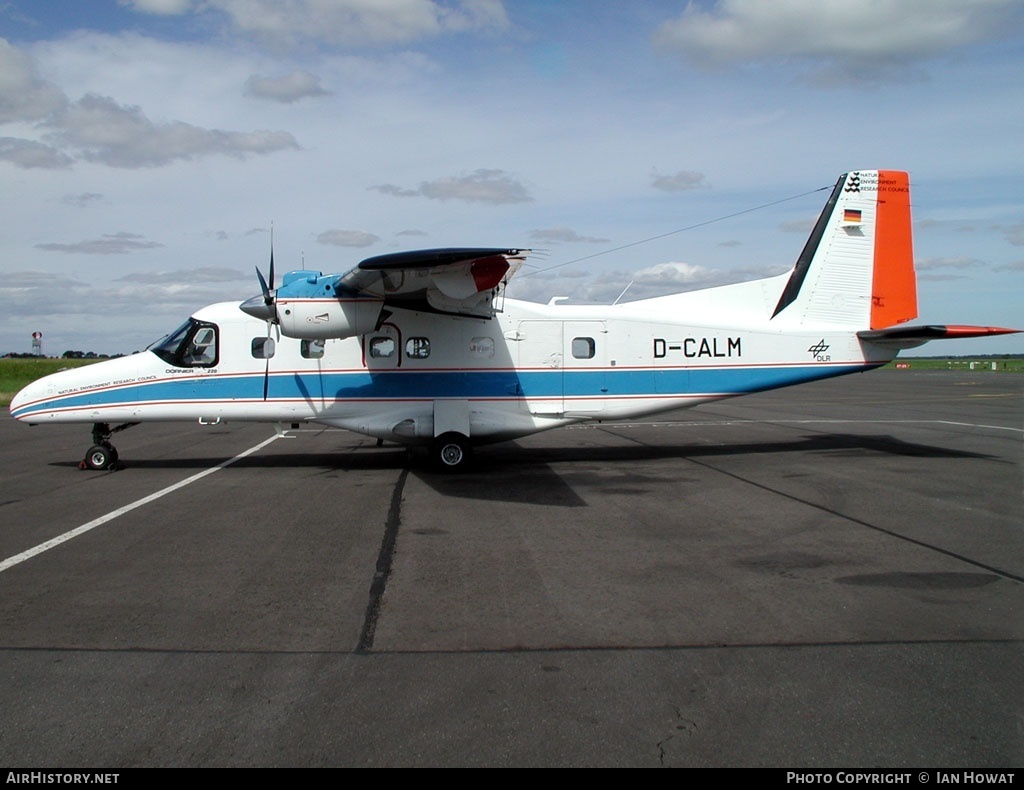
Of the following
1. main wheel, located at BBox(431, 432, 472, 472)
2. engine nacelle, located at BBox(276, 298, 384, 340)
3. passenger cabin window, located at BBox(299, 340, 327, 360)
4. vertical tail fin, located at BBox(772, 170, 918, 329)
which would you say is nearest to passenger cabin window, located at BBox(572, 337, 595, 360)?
main wheel, located at BBox(431, 432, 472, 472)

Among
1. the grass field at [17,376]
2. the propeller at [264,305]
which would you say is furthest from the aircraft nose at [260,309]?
the grass field at [17,376]

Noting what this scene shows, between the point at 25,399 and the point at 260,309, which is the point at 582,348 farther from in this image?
the point at 25,399

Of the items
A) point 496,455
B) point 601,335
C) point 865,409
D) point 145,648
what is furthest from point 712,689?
point 865,409

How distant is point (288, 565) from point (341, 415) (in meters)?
6.68

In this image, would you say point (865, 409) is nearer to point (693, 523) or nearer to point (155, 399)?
point (693, 523)

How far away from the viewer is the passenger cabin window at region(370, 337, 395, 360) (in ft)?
45.8

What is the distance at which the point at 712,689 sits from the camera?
15.3 feet

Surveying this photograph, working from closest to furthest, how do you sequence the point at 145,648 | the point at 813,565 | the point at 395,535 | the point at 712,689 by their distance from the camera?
the point at 712,689
the point at 145,648
the point at 813,565
the point at 395,535

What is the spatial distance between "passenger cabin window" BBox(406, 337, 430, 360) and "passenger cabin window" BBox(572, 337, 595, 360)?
9.02 feet

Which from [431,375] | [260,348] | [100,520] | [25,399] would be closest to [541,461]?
[431,375]

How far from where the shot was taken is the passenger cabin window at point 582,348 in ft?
47.3

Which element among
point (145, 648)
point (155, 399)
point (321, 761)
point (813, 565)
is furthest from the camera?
point (155, 399)

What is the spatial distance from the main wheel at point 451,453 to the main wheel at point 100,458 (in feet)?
20.1

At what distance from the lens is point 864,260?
15.3 meters
